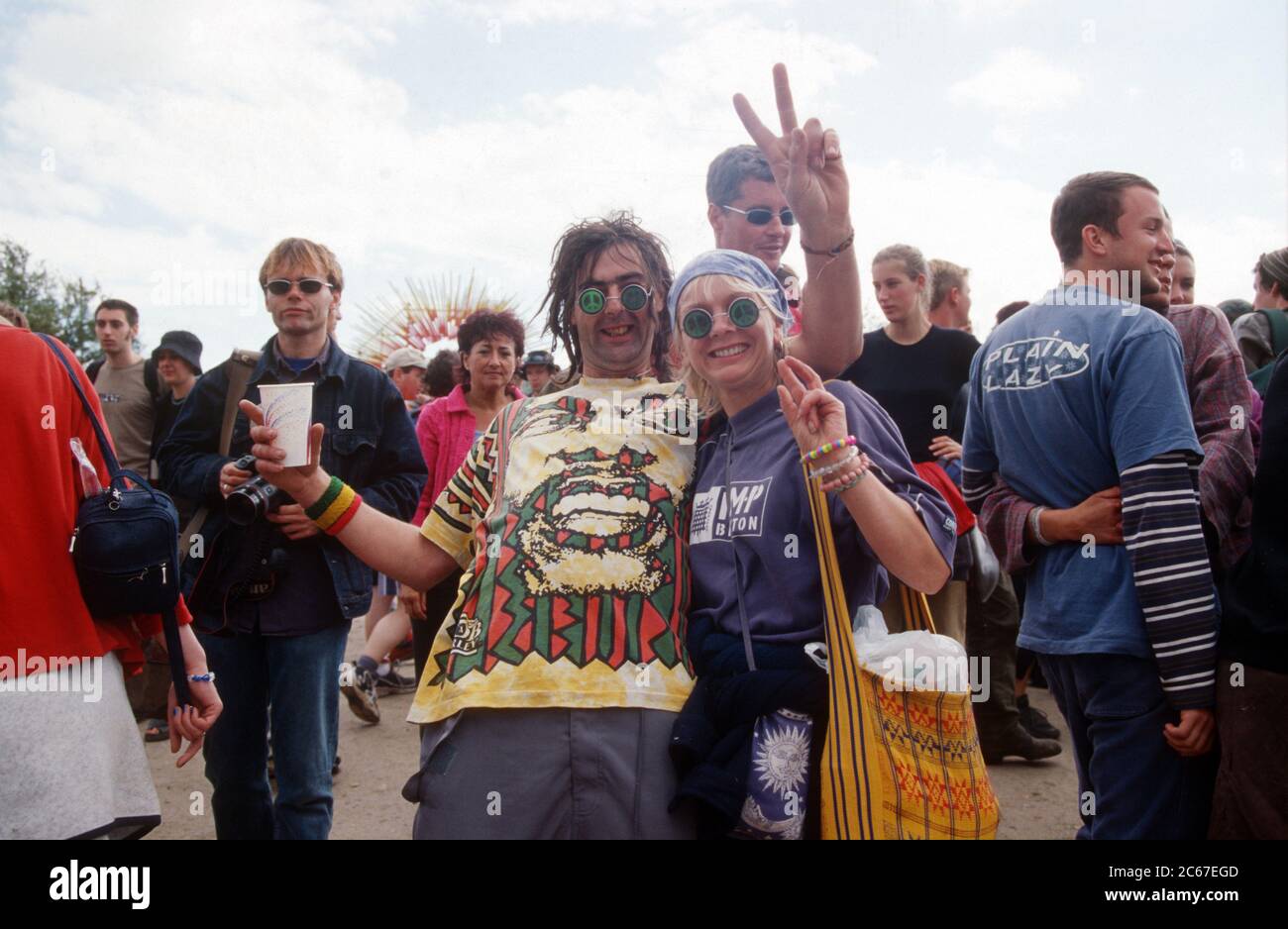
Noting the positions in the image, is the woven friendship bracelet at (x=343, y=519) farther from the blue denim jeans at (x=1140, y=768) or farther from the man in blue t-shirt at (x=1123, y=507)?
the blue denim jeans at (x=1140, y=768)

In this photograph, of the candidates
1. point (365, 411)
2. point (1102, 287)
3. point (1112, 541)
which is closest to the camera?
point (1112, 541)

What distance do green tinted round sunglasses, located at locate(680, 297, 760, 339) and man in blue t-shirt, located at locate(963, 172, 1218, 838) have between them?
0.96m

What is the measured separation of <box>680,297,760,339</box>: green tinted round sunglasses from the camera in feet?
6.30

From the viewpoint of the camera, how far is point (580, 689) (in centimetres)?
177

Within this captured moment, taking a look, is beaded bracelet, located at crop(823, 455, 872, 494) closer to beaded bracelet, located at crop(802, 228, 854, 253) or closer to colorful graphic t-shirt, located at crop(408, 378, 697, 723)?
colorful graphic t-shirt, located at crop(408, 378, 697, 723)

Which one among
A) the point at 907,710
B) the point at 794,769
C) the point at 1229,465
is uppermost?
the point at 1229,465

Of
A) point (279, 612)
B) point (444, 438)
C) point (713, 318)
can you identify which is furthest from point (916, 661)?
point (444, 438)

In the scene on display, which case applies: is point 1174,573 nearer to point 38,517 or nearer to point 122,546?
point 122,546

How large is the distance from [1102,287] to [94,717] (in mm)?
2765

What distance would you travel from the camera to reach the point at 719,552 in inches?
74.5

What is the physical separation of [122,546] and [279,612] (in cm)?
100

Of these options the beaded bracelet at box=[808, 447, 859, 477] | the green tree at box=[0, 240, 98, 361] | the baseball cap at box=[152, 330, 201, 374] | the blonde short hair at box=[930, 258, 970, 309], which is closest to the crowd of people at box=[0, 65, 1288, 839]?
the beaded bracelet at box=[808, 447, 859, 477]
